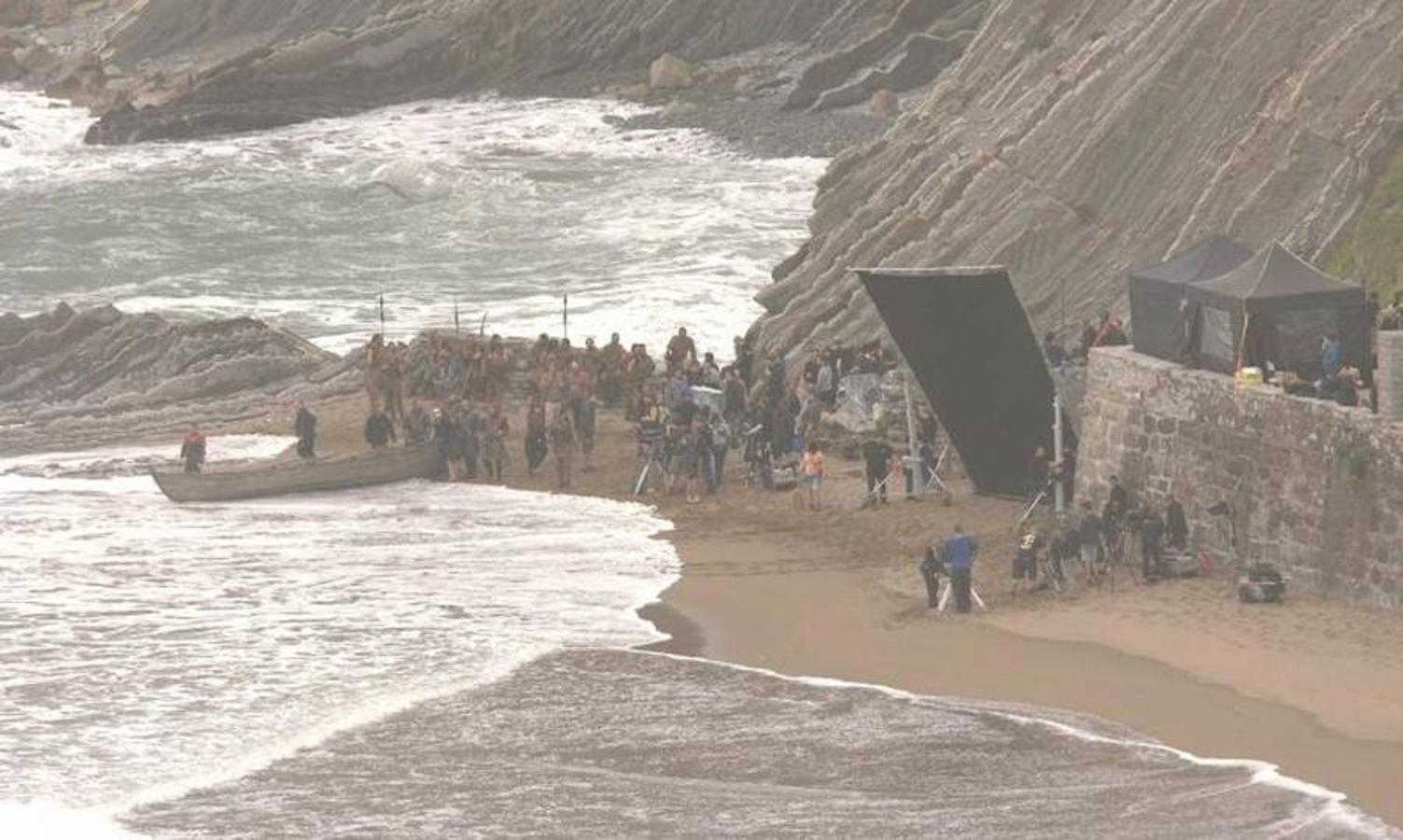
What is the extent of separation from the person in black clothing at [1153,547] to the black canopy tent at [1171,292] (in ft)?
5.87

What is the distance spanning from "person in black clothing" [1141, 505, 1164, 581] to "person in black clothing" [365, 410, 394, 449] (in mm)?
13452

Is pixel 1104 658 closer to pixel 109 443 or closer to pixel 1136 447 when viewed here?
pixel 1136 447

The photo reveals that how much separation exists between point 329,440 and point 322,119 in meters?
40.2

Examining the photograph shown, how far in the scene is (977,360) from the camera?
1371 inches

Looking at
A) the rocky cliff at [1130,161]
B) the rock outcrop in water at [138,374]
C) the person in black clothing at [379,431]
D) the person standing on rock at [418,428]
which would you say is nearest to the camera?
the rocky cliff at [1130,161]

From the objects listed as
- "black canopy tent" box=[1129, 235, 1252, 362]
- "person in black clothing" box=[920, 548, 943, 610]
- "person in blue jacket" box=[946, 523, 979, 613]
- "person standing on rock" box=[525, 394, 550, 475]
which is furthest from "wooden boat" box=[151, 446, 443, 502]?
"person in blue jacket" box=[946, 523, 979, 613]

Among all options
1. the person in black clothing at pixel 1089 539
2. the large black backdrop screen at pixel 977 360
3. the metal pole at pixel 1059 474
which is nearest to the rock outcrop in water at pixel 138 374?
the large black backdrop screen at pixel 977 360

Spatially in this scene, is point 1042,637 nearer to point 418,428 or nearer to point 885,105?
point 418,428

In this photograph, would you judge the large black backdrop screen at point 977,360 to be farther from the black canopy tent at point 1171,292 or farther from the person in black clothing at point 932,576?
the person in black clothing at point 932,576

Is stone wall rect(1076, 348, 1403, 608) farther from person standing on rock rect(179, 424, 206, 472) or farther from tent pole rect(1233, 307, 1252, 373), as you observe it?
person standing on rock rect(179, 424, 206, 472)

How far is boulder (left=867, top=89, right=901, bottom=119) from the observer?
240 feet

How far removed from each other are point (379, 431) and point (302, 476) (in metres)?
1.48

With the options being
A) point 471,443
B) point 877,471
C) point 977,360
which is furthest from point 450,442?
point 977,360

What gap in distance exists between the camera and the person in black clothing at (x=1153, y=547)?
30562mm
